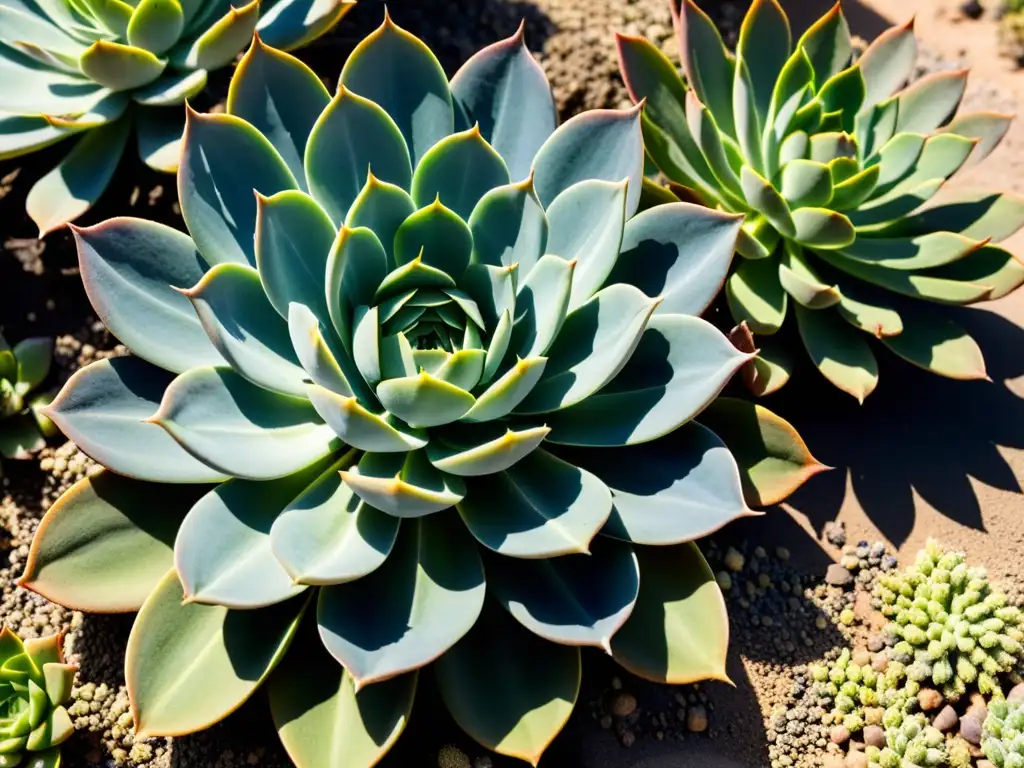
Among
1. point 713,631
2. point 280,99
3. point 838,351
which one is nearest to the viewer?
point 713,631

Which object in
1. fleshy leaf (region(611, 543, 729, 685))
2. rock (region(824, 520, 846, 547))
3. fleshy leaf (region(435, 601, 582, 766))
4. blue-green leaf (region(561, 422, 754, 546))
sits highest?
blue-green leaf (region(561, 422, 754, 546))

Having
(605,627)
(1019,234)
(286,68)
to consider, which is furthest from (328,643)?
(1019,234)

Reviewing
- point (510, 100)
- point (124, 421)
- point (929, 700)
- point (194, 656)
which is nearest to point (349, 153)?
point (510, 100)

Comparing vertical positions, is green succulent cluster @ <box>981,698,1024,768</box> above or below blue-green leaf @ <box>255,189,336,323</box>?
below

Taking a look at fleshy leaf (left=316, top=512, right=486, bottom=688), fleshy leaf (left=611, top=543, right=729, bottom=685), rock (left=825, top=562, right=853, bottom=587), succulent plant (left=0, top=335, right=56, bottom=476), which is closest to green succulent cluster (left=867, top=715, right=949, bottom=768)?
rock (left=825, top=562, right=853, bottom=587)

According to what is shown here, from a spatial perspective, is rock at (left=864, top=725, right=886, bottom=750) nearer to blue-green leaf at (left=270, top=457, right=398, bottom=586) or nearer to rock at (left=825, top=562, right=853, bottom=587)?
rock at (left=825, top=562, right=853, bottom=587)

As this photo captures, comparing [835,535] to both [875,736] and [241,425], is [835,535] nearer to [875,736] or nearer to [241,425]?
[875,736]
